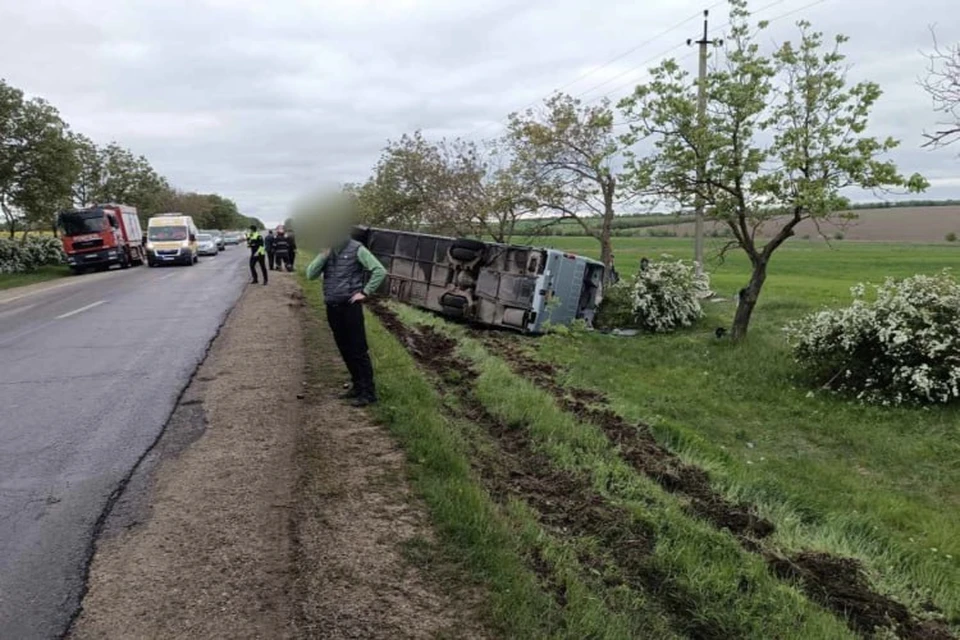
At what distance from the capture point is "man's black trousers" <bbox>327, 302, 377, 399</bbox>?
21.3 feet

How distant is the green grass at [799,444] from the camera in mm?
5273

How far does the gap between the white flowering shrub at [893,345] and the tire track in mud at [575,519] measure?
5834 mm

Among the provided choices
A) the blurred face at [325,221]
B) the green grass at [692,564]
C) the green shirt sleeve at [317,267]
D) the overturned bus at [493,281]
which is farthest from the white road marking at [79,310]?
the green grass at [692,564]

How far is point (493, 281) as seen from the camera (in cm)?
1502

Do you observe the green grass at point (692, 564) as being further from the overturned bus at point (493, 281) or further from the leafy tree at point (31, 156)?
the leafy tree at point (31, 156)

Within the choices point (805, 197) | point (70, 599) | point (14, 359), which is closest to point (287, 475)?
point (70, 599)

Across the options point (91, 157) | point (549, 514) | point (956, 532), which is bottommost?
point (956, 532)

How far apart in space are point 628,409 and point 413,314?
7657 millimetres

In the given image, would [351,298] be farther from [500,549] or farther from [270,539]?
[500,549]

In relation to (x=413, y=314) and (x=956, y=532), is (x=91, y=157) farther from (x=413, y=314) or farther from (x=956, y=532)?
(x=956, y=532)

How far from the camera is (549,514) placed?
4.86 meters

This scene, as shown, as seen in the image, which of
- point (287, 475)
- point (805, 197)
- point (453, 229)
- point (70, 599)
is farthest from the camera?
point (453, 229)

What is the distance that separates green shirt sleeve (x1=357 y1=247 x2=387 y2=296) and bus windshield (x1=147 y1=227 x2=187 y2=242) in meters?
28.3

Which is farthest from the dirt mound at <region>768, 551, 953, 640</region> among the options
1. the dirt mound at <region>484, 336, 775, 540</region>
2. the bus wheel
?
the bus wheel
